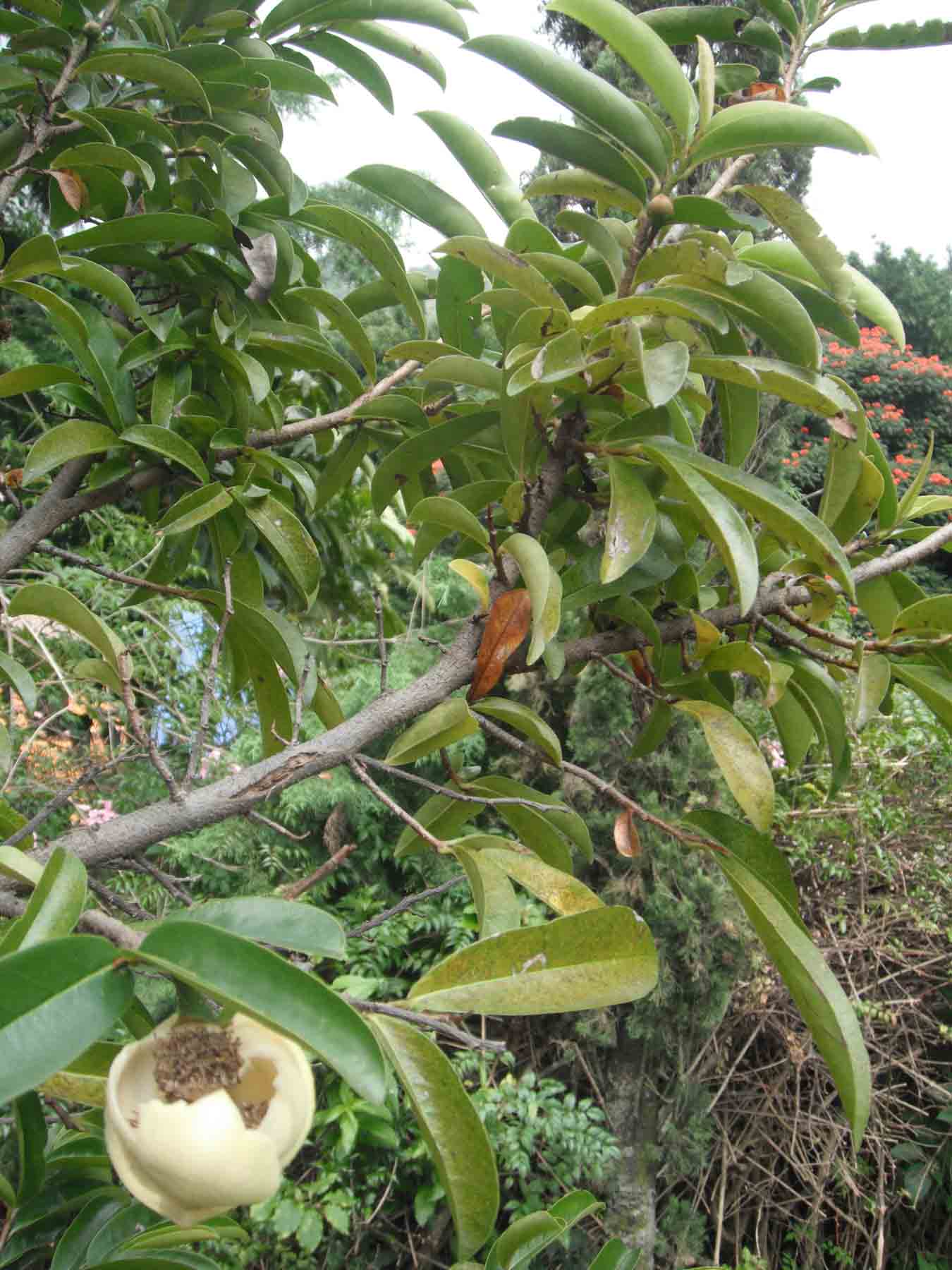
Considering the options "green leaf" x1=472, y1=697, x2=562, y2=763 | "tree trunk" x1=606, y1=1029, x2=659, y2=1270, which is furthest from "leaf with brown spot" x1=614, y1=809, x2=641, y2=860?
"tree trunk" x1=606, y1=1029, x2=659, y2=1270

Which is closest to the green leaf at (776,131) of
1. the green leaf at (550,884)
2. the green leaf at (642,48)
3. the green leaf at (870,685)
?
the green leaf at (642,48)

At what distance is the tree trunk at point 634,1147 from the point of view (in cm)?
179

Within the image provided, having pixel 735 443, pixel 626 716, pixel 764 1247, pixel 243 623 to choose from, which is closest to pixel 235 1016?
pixel 243 623

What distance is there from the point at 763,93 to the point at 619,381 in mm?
216

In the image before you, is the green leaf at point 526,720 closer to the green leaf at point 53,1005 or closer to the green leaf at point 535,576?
the green leaf at point 535,576

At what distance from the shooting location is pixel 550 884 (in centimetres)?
44

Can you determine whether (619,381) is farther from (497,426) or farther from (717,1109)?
(717,1109)

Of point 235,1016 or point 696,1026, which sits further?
point 696,1026

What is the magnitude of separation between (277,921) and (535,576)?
8.5 inches

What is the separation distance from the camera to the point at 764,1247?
2.00m

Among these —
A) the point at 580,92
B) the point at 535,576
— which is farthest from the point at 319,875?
the point at 580,92

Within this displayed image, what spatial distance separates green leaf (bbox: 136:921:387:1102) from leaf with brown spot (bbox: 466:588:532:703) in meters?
0.24

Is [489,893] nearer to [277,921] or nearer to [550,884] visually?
[550,884]

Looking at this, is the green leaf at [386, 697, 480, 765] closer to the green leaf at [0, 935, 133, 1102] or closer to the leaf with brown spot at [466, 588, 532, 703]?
the leaf with brown spot at [466, 588, 532, 703]
